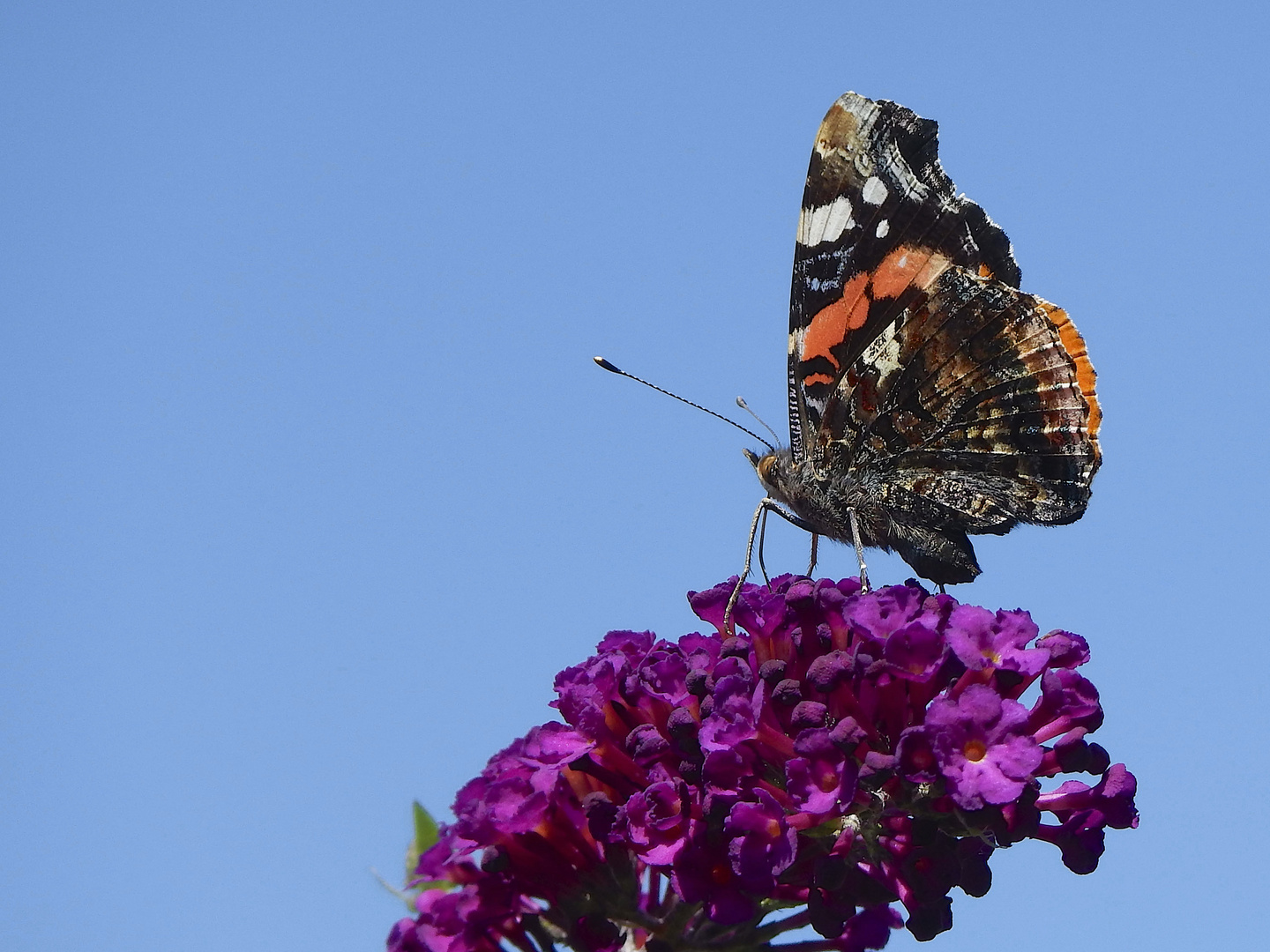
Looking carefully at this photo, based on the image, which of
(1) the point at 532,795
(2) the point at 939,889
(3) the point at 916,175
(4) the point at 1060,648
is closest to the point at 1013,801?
(2) the point at 939,889

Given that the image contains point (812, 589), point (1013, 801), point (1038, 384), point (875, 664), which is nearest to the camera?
point (1013, 801)

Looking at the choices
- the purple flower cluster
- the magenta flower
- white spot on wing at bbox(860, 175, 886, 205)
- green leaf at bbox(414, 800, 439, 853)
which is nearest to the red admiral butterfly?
white spot on wing at bbox(860, 175, 886, 205)

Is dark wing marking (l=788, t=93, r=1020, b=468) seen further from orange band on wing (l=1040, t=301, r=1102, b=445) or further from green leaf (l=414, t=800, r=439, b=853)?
green leaf (l=414, t=800, r=439, b=853)

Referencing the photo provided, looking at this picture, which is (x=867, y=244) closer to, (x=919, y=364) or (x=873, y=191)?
(x=873, y=191)

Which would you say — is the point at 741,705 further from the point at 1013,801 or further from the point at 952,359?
the point at 952,359

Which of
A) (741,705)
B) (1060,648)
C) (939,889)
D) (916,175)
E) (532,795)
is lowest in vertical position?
(939,889)

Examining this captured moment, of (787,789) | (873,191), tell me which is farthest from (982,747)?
(873,191)
